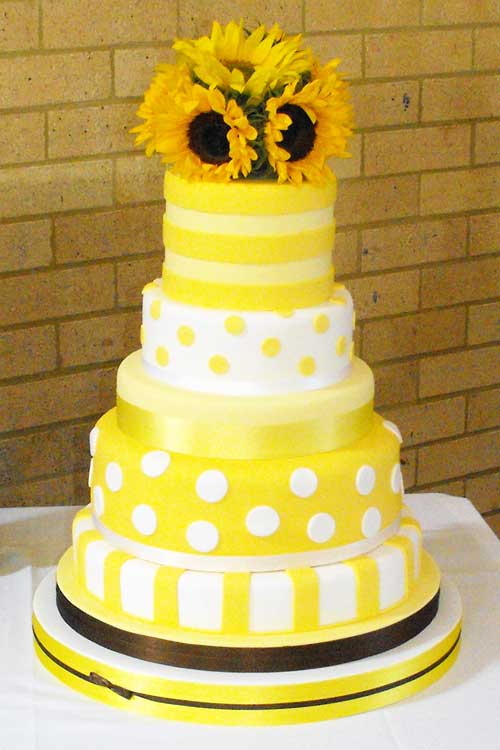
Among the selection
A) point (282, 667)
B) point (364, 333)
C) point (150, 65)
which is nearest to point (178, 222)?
point (282, 667)

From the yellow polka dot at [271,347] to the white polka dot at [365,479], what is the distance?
188mm

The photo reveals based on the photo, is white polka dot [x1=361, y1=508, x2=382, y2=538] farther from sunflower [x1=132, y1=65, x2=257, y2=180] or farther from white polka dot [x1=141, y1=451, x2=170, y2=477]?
Result: sunflower [x1=132, y1=65, x2=257, y2=180]

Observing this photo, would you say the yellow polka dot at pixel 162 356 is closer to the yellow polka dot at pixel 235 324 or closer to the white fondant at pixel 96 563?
the yellow polka dot at pixel 235 324

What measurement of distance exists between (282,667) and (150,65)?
50.5 inches

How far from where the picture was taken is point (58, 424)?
2.57m

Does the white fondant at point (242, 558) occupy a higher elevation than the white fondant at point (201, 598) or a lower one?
higher

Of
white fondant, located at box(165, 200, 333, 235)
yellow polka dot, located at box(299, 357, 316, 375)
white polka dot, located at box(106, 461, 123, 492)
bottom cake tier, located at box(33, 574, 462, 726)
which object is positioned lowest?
bottom cake tier, located at box(33, 574, 462, 726)

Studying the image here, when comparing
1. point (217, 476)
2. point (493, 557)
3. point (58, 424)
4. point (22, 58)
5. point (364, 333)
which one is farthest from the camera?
point (364, 333)

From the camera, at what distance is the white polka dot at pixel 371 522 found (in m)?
→ 1.70

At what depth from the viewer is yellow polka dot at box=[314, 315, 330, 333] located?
1.69 m

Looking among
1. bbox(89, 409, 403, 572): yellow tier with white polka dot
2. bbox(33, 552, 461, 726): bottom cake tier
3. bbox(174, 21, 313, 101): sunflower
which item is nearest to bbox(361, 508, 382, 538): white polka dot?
bbox(89, 409, 403, 572): yellow tier with white polka dot

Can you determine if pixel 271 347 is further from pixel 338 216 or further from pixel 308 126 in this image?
pixel 338 216

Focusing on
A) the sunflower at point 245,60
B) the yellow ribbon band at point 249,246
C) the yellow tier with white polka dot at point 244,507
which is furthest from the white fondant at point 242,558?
the sunflower at point 245,60

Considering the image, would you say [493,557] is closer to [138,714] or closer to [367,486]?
[367,486]
